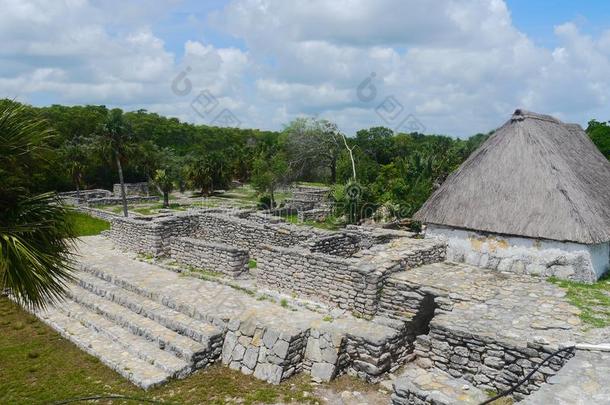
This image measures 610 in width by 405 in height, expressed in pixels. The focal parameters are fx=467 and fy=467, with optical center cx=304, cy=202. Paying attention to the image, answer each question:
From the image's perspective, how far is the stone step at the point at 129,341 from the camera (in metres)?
8.90

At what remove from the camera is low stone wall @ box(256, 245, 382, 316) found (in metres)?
10.3

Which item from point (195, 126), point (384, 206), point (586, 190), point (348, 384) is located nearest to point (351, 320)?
point (348, 384)

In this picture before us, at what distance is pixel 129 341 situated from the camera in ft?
33.0

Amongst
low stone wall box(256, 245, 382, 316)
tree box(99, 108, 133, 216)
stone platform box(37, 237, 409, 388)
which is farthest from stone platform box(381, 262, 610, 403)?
tree box(99, 108, 133, 216)

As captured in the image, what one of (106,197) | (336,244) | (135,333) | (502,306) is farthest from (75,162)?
(502,306)

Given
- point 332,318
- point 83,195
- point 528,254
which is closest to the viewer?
point 332,318

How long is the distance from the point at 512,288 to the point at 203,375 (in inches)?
262

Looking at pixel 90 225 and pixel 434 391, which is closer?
pixel 434 391

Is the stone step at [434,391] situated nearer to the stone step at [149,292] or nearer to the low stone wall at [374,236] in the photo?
the stone step at [149,292]

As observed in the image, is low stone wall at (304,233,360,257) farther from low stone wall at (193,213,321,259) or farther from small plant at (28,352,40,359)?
small plant at (28,352,40,359)

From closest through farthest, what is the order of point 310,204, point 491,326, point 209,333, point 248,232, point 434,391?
point 434,391, point 491,326, point 209,333, point 248,232, point 310,204

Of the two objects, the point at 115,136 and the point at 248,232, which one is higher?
the point at 115,136

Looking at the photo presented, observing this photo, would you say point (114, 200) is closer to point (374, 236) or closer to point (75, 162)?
point (75, 162)

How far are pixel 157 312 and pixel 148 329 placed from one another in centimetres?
65
